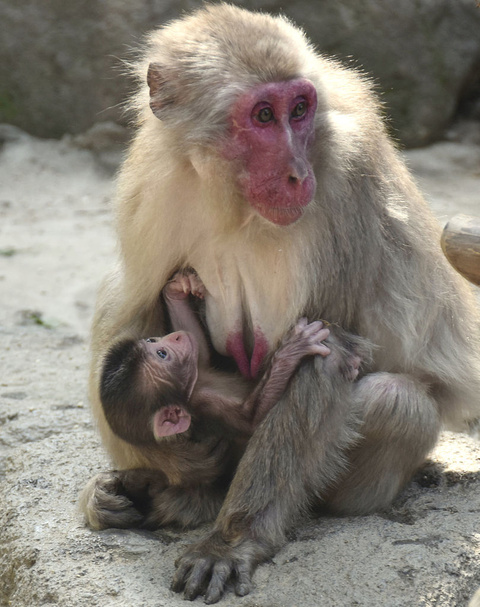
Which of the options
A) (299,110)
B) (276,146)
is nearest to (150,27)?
(299,110)

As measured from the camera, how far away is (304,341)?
3.95 m

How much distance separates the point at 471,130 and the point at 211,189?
7.85m

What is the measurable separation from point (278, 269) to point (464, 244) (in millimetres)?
1190

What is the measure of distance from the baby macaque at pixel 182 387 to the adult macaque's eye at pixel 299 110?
0.90m

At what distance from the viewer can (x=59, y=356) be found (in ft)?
22.2

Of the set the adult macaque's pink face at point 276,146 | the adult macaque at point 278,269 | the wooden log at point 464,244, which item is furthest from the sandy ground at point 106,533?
the adult macaque's pink face at point 276,146

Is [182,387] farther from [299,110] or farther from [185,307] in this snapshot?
[299,110]

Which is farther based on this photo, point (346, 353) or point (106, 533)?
point (106, 533)

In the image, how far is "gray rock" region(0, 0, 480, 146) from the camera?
10453mm

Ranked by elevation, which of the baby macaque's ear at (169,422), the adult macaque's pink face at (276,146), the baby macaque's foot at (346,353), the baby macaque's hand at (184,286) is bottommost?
the baby macaque's ear at (169,422)

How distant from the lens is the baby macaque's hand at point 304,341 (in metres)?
3.91

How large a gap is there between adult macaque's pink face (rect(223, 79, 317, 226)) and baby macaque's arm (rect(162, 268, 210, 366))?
2.39 feet

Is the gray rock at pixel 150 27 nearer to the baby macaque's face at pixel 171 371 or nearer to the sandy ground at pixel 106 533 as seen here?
the sandy ground at pixel 106 533

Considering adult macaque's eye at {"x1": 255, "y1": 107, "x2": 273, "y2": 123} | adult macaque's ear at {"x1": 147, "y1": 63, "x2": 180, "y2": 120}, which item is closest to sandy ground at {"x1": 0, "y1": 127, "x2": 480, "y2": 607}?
adult macaque's eye at {"x1": 255, "y1": 107, "x2": 273, "y2": 123}
